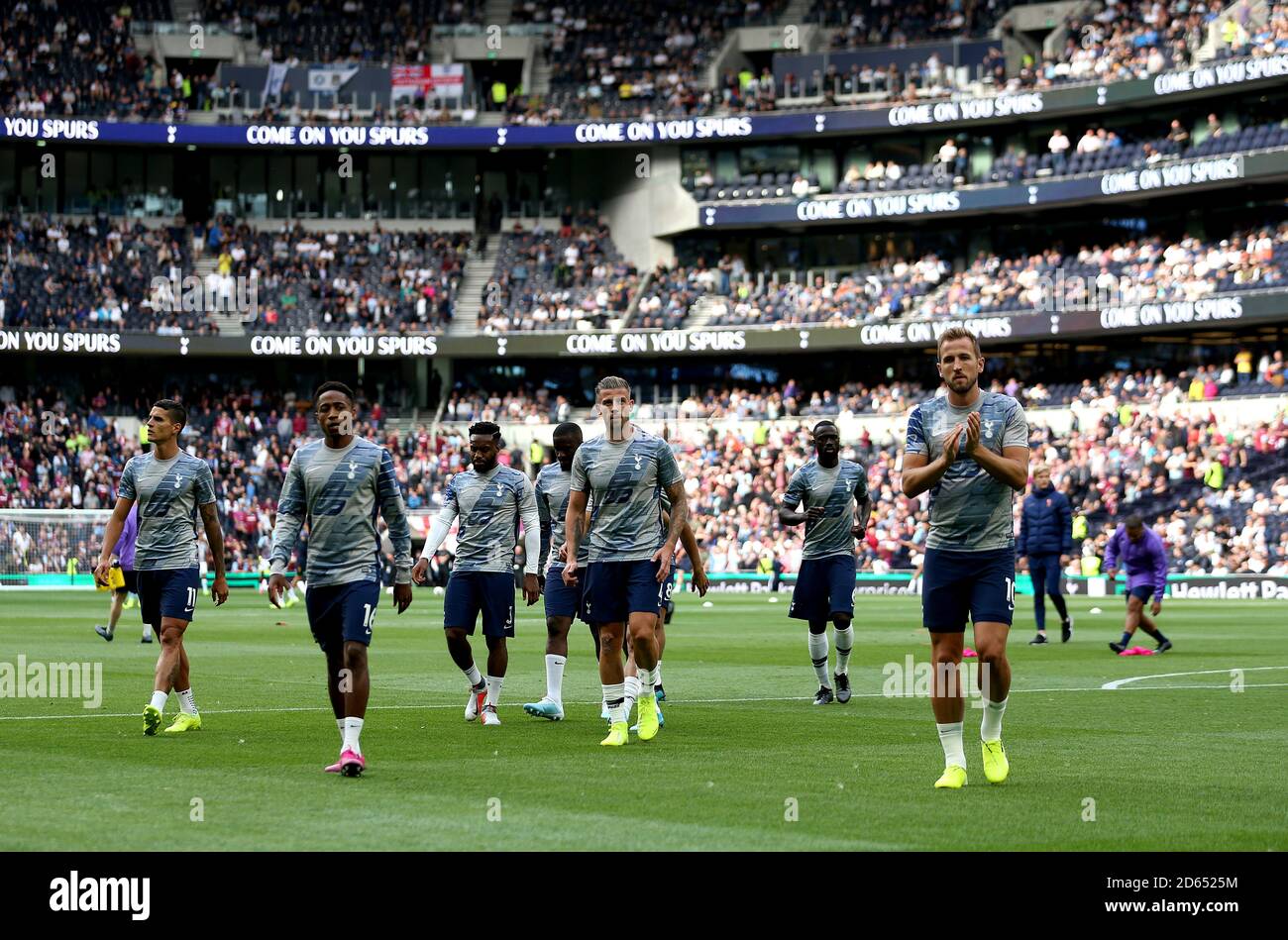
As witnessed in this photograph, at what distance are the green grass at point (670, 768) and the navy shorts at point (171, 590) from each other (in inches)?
37.8

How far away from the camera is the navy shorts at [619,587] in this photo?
13336 mm

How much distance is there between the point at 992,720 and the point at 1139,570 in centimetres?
1347

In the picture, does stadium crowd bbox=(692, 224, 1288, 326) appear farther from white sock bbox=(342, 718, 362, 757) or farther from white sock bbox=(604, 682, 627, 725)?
white sock bbox=(342, 718, 362, 757)

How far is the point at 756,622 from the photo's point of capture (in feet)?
112

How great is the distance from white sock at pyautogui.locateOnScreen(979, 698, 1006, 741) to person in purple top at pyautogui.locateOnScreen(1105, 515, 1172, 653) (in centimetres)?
1283

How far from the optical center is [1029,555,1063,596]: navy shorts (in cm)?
2590

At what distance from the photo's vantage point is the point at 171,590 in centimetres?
1425

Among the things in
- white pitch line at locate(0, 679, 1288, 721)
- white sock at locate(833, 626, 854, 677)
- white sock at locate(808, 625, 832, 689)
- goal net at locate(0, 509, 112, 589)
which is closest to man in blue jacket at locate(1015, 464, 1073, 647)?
white pitch line at locate(0, 679, 1288, 721)

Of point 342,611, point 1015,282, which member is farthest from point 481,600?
point 1015,282

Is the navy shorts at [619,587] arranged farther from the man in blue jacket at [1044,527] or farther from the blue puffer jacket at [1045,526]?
the blue puffer jacket at [1045,526]

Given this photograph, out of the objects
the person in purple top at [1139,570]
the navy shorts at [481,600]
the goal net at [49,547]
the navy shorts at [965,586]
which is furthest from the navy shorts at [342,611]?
the goal net at [49,547]

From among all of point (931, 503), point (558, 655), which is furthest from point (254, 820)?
point (558, 655)
